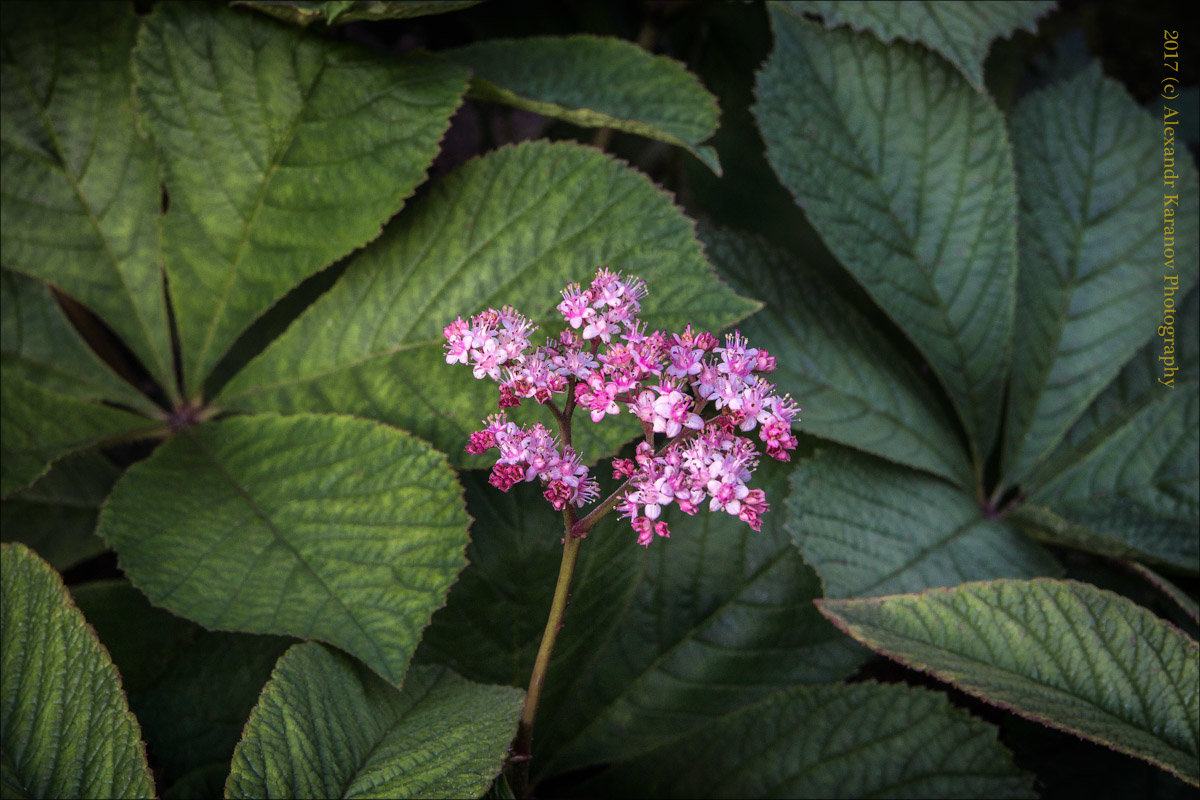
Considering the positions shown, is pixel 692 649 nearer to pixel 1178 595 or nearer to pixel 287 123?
pixel 1178 595

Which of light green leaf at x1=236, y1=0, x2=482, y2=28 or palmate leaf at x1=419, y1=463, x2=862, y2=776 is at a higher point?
light green leaf at x1=236, y1=0, x2=482, y2=28

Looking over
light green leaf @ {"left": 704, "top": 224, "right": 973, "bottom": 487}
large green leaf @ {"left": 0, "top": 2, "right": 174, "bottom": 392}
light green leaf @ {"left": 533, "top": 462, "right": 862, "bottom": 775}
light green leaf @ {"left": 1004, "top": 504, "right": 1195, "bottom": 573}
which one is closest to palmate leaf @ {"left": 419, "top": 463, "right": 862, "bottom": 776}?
A: light green leaf @ {"left": 533, "top": 462, "right": 862, "bottom": 775}

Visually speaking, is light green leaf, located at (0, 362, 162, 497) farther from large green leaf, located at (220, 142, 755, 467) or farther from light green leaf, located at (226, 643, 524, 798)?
light green leaf, located at (226, 643, 524, 798)

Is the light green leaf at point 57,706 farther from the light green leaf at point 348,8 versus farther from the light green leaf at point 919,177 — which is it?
the light green leaf at point 919,177

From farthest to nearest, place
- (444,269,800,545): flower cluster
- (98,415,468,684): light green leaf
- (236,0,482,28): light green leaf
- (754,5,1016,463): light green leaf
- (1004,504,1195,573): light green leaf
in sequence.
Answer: (754,5,1016,463): light green leaf
(1004,504,1195,573): light green leaf
(236,0,482,28): light green leaf
(98,415,468,684): light green leaf
(444,269,800,545): flower cluster

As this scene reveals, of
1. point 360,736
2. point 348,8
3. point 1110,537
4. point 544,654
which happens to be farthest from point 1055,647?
point 348,8

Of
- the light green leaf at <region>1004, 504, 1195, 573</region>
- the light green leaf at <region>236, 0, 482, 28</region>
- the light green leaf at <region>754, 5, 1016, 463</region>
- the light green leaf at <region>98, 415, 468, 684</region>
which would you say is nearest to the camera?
the light green leaf at <region>98, 415, 468, 684</region>

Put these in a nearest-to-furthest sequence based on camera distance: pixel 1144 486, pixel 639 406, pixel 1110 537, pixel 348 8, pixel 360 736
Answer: pixel 639 406 < pixel 360 736 < pixel 348 8 < pixel 1110 537 < pixel 1144 486

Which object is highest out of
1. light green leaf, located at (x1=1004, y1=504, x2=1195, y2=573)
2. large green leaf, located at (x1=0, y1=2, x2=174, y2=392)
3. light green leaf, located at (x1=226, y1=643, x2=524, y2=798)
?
large green leaf, located at (x1=0, y1=2, x2=174, y2=392)
